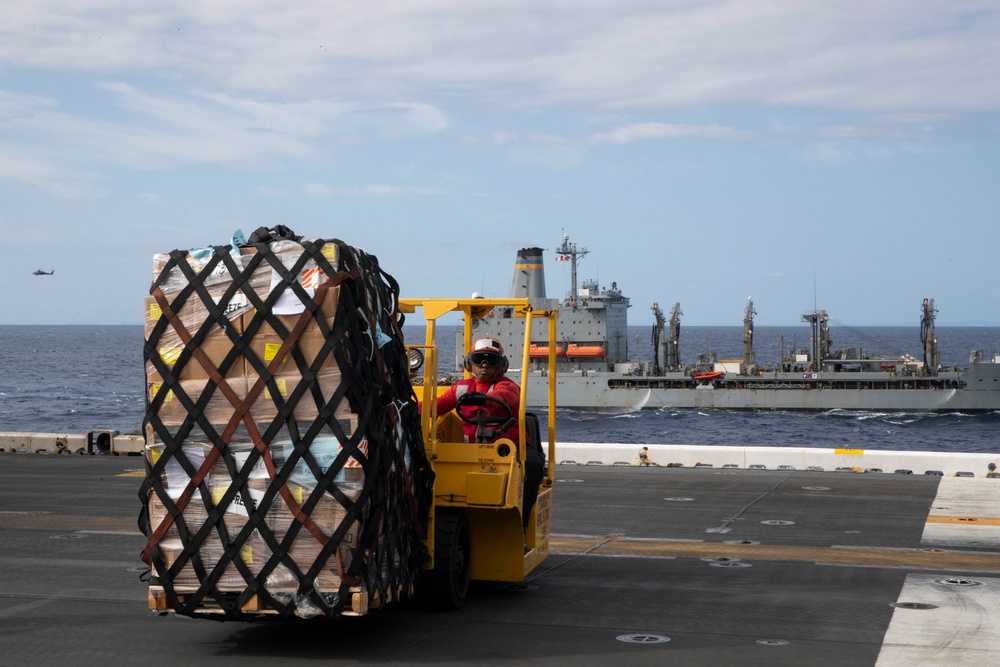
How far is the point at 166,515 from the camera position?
7270 mm

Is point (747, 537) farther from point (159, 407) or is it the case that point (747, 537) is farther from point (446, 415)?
point (159, 407)

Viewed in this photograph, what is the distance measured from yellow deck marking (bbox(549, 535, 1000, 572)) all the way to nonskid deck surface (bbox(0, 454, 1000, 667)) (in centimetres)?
3

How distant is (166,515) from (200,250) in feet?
5.74

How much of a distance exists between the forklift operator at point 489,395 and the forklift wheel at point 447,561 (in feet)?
2.30

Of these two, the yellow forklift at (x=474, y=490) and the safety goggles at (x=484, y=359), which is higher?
the safety goggles at (x=484, y=359)

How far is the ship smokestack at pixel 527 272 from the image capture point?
223 feet

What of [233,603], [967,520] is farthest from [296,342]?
[967,520]

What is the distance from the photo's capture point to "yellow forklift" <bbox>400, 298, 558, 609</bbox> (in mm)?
8625

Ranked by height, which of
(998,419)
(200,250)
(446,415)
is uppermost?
(200,250)

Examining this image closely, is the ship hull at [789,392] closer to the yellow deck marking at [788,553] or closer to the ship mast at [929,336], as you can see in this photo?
the ship mast at [929,336]

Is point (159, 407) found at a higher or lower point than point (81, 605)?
higher

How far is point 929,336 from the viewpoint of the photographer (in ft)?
227

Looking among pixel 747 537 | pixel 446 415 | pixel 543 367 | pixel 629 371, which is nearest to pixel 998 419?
pixel 629 371

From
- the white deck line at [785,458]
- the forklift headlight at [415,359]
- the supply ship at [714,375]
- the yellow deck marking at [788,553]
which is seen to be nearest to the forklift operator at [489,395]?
the forklift headlight at [415,359]
